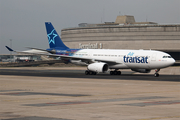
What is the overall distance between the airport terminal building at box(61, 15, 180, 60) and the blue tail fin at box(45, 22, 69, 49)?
84.1m

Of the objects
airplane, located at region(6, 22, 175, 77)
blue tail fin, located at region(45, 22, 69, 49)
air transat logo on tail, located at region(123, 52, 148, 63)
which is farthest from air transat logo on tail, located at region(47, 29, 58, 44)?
air transat logo on tail, located at region(123, 52, 148, 63)

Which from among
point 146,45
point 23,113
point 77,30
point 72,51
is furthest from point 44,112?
point 77,30

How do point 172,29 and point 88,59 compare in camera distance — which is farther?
point 172,29

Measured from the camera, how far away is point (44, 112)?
14328 mm

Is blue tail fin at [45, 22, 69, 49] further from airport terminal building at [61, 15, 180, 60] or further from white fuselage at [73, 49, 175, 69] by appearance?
airport terminal building at [61, 15, 180, 60]

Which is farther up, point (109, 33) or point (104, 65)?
point (109, 33)

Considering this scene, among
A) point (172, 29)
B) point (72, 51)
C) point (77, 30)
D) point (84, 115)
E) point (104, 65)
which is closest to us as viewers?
point (84, 115)

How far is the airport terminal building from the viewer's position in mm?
139250

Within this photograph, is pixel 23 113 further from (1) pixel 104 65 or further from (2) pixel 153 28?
(2) pixel 153 28

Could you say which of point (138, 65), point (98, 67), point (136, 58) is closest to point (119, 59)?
point (136, 58)

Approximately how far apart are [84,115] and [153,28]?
13056 cm

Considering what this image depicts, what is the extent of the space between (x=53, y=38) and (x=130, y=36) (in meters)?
86.0

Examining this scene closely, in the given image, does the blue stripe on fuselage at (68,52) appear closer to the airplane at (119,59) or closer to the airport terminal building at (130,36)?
the airplane at (119,59)

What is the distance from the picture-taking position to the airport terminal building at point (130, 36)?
139250 millimetres
